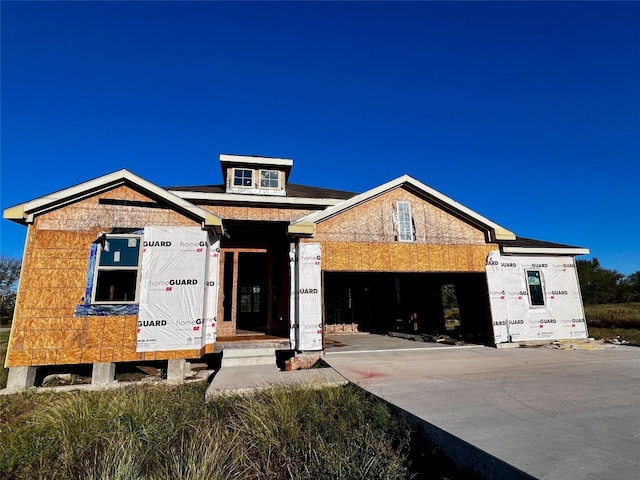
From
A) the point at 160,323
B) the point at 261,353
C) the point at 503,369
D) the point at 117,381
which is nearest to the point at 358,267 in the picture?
the point at 261,353

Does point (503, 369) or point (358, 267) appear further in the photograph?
point (358, 267)

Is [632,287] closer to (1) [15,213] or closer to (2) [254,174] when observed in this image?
(2) [254,174]

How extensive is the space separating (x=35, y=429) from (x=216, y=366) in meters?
5.42

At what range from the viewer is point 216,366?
987 centimetres

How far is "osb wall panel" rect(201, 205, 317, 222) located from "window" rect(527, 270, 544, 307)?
8.87m

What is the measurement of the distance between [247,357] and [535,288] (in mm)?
10422

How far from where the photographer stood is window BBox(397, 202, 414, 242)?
11.3 m

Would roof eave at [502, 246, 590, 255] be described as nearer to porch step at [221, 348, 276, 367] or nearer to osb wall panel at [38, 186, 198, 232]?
porch step at [221, 348, 276, 367]

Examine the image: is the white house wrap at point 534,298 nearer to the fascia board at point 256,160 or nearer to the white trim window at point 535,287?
the white trim window at point 535,287

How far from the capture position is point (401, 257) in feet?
36.3

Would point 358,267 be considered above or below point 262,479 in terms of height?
above

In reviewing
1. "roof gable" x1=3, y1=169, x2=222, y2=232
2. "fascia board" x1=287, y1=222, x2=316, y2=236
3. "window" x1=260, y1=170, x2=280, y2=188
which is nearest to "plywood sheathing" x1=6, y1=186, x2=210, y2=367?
"roof gable" x1=3, y1=169, x2=222, y2=232

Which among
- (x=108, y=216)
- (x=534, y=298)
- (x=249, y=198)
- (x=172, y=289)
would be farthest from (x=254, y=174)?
(x=534, y=298)

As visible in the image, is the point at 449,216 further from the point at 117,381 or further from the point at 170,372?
the point at 117,381
